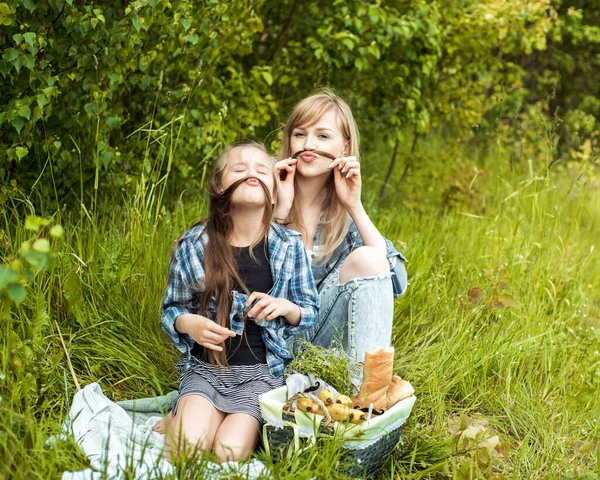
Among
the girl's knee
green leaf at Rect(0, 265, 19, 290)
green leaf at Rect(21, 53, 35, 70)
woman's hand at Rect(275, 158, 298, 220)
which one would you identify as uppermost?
green leaf at Rect(21, 53, 35, 70)

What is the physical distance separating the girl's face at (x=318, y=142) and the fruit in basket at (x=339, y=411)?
3.29 ft

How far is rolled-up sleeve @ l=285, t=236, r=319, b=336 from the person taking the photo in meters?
2.53

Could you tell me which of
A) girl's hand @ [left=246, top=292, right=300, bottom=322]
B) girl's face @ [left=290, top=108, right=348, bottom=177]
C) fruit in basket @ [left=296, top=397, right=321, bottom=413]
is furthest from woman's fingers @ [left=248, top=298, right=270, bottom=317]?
girl's face @ [left=290, top=108, right=348, bottom=177]

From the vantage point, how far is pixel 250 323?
2.50 metres

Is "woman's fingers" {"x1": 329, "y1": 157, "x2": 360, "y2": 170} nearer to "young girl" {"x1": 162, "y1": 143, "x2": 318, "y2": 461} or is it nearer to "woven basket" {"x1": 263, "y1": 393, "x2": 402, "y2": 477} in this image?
"young girl" {"x1": 162, "y1": 143, "x2": 318, "y2": 461}

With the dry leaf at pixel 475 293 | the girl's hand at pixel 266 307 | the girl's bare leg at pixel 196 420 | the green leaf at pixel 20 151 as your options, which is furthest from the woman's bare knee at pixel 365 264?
the green leaf at pixel 20 151

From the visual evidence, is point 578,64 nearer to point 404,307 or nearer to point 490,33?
point 490,33

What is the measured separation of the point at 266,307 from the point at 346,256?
1.92 ft

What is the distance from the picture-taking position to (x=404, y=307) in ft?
10.8

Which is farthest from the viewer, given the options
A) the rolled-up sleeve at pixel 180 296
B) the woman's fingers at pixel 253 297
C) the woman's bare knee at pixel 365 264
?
the woman's bare knee at pixel 365 264

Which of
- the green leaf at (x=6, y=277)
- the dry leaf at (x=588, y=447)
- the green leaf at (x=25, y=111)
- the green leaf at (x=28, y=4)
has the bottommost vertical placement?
the dry leaf at (x=588, y=447)

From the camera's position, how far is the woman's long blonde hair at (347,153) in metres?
2.87

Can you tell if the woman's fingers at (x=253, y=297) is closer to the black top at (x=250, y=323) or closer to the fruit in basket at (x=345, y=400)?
the black top at (x=250, y=323)

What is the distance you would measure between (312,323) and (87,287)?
3.13ft
